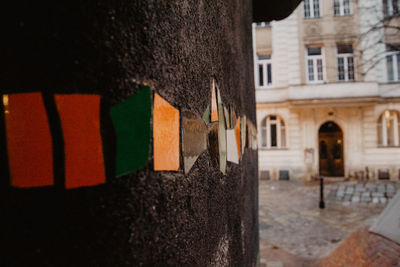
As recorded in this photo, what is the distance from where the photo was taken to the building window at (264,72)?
15164 mm

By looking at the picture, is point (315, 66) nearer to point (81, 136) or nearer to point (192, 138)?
point (192, 138)

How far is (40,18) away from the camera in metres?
0.54

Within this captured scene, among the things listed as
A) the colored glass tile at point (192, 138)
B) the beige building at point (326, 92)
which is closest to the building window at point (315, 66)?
the beige building at point (326, 92)


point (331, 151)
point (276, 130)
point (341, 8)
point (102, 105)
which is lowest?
point (331, 151)

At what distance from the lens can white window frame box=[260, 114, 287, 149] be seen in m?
14.9

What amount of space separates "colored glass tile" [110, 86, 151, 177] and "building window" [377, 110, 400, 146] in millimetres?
16380

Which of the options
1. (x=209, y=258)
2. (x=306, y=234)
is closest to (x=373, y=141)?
(x=306, y=234)

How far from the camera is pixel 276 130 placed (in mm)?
14961

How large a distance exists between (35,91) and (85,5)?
8.2 inches

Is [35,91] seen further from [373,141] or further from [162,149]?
[373,141]

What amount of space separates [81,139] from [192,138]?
43 cm

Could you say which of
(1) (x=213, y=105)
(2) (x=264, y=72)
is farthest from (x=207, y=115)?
(2) (x=264, y=72)

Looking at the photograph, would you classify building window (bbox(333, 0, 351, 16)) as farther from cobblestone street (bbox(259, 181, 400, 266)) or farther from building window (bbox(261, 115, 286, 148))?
cobblestone street (bbox(259, 181, 400, 266))

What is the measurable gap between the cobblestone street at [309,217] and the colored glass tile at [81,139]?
4.82m
